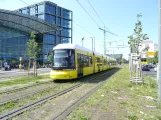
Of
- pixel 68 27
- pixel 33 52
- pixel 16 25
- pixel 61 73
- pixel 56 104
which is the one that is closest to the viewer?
pixel 56 104

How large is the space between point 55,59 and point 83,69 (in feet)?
12.5

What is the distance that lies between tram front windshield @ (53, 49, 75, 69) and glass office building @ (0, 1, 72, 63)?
4145cm

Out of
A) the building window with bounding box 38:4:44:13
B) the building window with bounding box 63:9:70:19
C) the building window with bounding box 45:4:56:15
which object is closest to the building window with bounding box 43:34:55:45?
the building window with bounding box 45:4:56:15

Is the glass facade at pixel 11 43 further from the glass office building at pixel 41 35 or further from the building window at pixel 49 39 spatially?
the building window at pixel 49 39

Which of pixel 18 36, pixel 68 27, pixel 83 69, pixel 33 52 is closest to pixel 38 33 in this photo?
pixel 18 36

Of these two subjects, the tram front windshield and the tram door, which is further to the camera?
the tram door

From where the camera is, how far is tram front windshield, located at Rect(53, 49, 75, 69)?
1742cm

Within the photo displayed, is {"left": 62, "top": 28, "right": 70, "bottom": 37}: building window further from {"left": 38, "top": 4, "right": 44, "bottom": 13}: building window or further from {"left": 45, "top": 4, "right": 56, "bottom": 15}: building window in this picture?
{"left": 38, "top": 4, "right": 44, "bottom": 13}: building window

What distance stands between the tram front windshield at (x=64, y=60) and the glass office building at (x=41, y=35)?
4145 centimetres

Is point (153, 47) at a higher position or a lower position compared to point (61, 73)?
higher

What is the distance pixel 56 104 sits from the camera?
8.65 metres

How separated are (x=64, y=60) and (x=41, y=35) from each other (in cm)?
6382

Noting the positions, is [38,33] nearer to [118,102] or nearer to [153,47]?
[153,47]

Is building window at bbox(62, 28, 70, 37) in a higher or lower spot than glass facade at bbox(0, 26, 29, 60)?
higher
